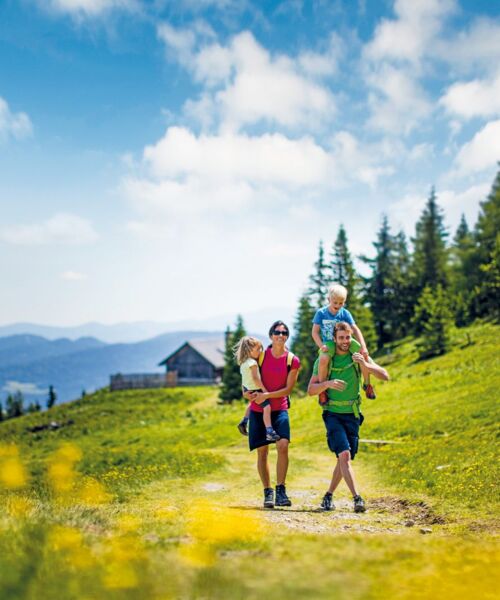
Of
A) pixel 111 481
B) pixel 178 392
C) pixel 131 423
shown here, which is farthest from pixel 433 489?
pixel 178 392

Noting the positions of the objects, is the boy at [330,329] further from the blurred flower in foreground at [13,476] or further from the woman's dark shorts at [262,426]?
the blurred flower in foreground at [13,476]

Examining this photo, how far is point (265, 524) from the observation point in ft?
20.0

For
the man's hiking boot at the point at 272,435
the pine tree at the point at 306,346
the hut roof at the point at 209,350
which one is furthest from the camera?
the hut roof at the point at 209,350

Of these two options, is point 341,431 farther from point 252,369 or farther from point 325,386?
point 252,369

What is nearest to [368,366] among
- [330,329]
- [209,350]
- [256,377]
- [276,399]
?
[330,329]

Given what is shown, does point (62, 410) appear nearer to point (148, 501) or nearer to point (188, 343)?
point (188, 343)

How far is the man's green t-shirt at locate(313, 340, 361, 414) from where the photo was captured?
8156 mm

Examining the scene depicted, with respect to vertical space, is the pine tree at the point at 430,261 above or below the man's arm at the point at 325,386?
above

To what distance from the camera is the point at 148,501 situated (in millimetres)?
9836

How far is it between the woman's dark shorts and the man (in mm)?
647

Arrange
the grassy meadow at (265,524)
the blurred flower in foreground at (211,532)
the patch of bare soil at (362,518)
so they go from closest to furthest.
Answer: the grassy meadow at (265,524), the blurred flower in foreground at (211,532), the patch of bare soil at (362,518)

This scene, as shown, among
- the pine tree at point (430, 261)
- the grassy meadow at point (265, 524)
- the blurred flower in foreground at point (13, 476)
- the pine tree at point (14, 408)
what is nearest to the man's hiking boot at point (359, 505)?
the grassy meadow at point (265, 524)

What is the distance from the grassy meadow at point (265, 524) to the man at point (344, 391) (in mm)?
980

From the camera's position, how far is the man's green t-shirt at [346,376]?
8.16m
